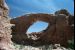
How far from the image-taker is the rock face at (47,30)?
92.2 ft

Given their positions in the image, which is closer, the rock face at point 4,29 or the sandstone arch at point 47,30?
the rock face at point 4,29

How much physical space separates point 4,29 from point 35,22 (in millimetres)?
21534

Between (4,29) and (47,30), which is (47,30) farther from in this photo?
(4,29)

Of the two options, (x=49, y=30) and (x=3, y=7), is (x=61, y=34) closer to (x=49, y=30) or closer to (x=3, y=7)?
(x=49, y=30)

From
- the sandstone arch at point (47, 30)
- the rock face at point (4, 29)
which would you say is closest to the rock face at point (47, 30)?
the sandstone arch at point (47, 30)

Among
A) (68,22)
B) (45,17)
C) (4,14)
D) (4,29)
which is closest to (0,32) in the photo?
(4,29)

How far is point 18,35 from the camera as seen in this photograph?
2998cm

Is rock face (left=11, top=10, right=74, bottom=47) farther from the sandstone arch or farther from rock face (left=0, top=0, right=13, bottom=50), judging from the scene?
rock face (left=0, top=0, right=13, bottom=50)

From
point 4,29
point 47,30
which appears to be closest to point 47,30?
point 47,30

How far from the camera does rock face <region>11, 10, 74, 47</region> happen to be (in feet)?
92.2

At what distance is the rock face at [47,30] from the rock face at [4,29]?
16663 millimetres

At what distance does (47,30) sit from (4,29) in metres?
20.4

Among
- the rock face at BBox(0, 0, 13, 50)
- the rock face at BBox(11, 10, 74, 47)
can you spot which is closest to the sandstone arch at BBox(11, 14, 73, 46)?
the rock face at BBox(11, 10, 74, 47)

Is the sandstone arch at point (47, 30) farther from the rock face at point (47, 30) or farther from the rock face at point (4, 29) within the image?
the rock face at point (4, 29)
